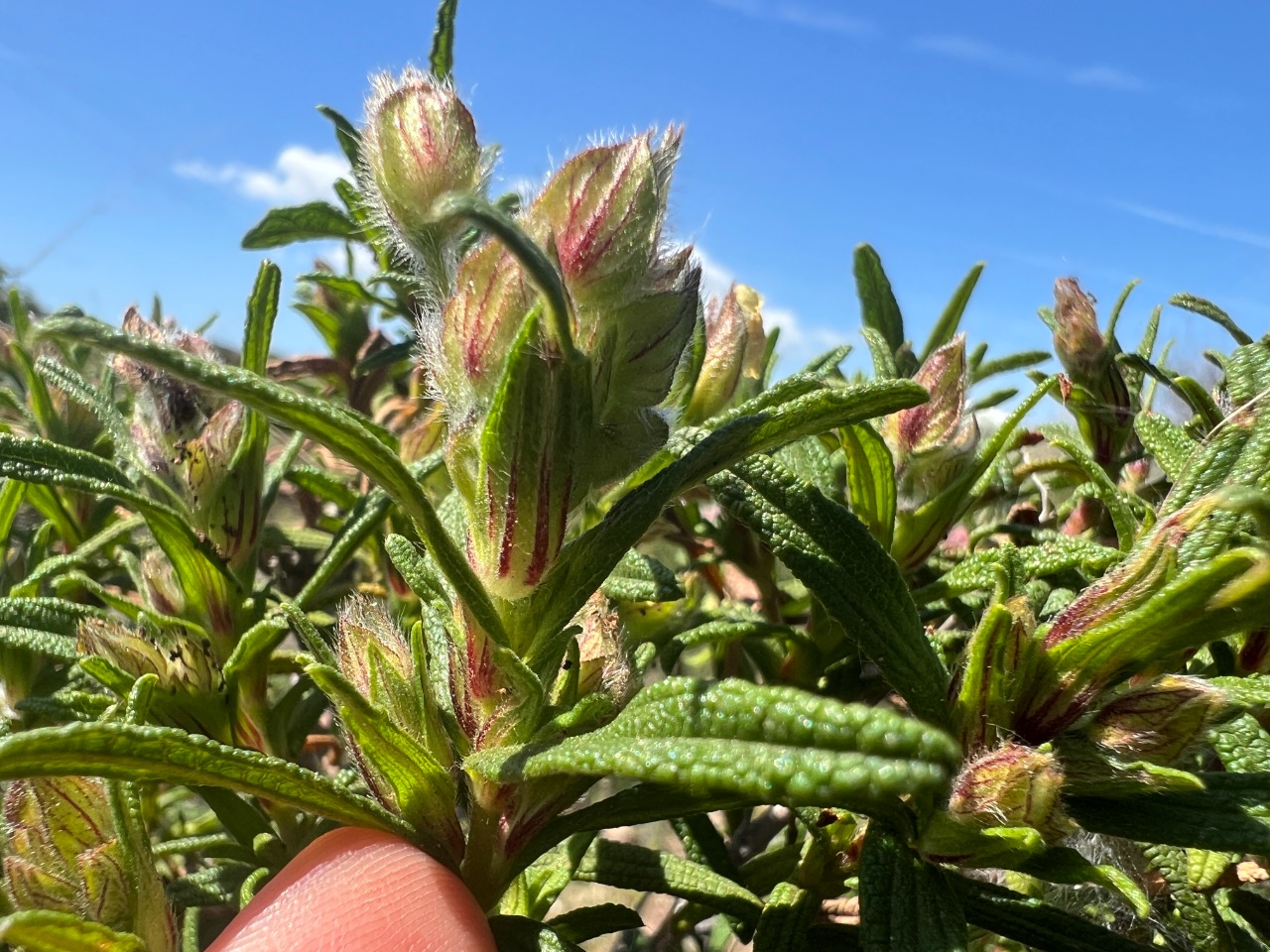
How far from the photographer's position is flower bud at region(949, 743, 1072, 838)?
0.85 m

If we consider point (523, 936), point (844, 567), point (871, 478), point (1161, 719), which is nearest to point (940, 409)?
point (871, 478)

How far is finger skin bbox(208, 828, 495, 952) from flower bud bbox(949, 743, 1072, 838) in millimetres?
510

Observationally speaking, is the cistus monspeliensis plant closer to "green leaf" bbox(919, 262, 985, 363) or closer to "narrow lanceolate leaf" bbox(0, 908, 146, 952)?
"narrow lanceolate leaf" bbox(0, 908, 146, 952)

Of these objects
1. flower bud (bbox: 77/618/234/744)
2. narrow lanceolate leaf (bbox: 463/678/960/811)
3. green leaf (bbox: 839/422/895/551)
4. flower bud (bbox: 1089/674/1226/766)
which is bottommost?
flower bud (bbox: 1089/674/1226/766)

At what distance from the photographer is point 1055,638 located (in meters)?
0.96

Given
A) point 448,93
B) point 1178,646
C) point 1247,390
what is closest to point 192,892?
point 448,93

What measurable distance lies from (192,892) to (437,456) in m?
0.76

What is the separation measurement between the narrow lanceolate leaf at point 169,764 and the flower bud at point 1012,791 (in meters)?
0.59

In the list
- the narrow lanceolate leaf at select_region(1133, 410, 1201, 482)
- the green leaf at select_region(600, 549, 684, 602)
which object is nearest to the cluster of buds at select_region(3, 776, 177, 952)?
the green leaf at select_region(600, 549, 684, 602)

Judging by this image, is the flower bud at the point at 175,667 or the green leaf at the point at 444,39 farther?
the green leaf at the point at 444,39

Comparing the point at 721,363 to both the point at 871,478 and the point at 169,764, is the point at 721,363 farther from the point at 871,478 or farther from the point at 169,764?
the point at 169,764

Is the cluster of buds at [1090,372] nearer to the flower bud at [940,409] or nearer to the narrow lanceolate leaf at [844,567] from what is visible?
the flower bud at [940,409]

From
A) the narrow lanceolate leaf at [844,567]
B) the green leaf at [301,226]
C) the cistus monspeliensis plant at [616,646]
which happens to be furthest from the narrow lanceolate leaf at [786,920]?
the green leaf at [301,226]

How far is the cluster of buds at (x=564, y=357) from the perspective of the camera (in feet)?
2.77
